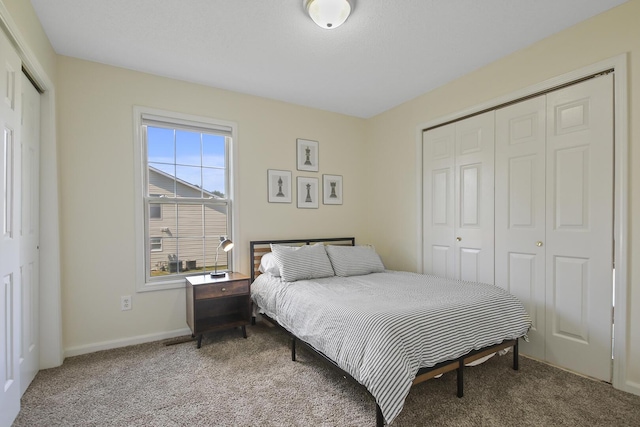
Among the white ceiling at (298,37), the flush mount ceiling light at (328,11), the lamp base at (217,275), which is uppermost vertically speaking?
the white ceiling at (298,37)

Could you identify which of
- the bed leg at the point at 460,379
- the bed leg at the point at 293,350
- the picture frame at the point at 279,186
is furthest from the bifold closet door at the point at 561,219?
the picture frame at the point at 279,186

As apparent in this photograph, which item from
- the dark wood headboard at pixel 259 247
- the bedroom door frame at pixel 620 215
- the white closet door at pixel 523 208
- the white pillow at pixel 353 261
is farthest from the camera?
the dark wood headboard at pixel 259 247

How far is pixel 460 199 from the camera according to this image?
3.17m

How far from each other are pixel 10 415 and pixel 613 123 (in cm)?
408

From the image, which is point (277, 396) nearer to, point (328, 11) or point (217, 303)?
point (217, 303)

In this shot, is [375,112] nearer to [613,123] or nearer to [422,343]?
[613,123]

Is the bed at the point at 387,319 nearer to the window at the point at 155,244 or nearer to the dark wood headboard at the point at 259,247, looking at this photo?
the dark wood headboard at the point at 259,247

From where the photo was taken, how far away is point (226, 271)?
3.40 metres

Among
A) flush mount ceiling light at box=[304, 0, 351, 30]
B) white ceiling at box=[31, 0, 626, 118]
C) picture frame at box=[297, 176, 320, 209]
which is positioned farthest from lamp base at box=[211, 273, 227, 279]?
flush mount ceiling light at box=[304, 0, 351, 30]

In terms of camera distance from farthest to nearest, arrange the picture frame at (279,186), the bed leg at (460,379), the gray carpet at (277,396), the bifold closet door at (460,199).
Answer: the picture frame at (279,186) → the bifold closet door at (460,199) → the bed leg at (460,379) → the gray carpet at (277,396)

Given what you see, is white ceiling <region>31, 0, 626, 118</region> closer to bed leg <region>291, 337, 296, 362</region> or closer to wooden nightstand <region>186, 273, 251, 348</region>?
wooden nightstand <region>186, 273, 251, 348</region>

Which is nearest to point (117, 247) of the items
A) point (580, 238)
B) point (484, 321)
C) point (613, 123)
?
point (484, 321)

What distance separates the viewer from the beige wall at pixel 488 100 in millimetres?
2049

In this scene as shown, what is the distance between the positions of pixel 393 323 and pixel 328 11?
1968mm
